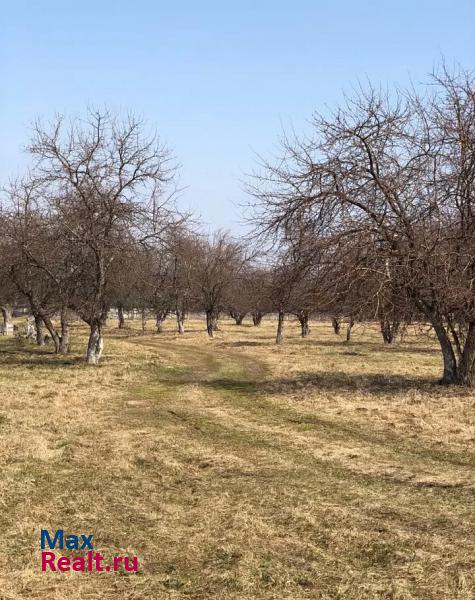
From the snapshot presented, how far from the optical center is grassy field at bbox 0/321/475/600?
4.54 metres

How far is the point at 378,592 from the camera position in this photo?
429cm

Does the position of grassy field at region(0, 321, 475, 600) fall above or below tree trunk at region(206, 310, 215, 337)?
below

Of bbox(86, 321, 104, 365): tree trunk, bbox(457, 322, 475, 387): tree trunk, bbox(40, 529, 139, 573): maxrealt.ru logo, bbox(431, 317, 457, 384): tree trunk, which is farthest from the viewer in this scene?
bbox(86, 321, 104, 365): tree trunk

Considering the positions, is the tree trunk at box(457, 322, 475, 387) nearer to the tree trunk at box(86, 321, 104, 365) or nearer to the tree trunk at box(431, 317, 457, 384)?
the tree trunk at box(431, 317, 457, 384)

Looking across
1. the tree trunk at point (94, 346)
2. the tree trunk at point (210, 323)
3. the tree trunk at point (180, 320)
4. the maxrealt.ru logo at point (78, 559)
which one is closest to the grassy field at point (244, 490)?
the maxrealt.ru logo at point (78, 559)

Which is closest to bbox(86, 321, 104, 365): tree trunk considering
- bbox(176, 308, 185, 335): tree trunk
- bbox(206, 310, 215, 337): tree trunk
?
bbox(206, 310, 215, 337): tree trunk

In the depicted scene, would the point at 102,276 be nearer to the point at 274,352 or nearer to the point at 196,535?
the point at 274,352

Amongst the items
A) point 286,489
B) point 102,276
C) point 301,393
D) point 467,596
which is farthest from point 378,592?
point 102,276

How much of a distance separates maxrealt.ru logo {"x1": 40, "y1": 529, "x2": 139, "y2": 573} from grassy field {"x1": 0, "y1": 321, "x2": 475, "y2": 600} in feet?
0.36

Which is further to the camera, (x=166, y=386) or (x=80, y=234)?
(x=80, y=234)

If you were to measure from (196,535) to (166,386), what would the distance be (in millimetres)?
10767

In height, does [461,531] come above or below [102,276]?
below

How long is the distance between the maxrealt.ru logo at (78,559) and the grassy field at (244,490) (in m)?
0.11

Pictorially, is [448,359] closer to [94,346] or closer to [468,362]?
[468,362]
